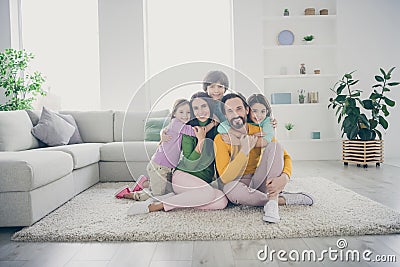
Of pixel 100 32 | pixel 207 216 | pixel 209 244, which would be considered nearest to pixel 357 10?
pixel 100 32

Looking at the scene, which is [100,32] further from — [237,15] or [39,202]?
[39,202]

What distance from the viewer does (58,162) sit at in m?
2.39

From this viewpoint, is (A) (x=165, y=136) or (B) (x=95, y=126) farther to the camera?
(B) (x=95, y=126)

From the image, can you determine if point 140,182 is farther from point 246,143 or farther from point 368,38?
point 368,38

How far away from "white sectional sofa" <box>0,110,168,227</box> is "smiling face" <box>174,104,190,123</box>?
0.39ft

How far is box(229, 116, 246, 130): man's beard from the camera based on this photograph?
1.96 m

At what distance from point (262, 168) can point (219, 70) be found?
72 cm

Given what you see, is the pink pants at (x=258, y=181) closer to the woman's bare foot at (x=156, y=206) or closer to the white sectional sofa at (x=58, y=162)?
the woman's bare foot at (x=156, y=206)

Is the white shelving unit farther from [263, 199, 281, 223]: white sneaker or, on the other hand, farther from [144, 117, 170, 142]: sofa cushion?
[144, 117, 170, 142]: sofa cushion

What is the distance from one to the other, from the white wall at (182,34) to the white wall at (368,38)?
1.59m

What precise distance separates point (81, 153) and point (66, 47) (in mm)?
3204

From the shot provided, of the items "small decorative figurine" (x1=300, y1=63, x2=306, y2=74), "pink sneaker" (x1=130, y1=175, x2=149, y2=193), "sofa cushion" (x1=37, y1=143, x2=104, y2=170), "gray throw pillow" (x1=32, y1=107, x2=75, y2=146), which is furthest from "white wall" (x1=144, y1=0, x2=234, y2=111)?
"pink sneaker" (x1=130, y1=175, x2=149, y2=193)

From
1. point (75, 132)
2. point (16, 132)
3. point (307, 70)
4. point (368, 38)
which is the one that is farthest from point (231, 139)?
point (368, 38)

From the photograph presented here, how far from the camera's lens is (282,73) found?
5301 millimetres
